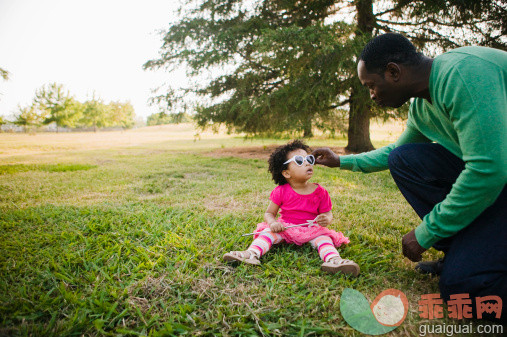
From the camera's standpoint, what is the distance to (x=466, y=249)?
144 centimetres

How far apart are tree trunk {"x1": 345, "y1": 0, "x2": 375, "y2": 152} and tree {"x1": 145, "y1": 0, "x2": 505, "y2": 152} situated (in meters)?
0.03

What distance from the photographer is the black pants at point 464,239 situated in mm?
1337

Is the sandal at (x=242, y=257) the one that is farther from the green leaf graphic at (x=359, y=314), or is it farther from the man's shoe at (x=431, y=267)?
the man's shoe at (x=431, y=267)

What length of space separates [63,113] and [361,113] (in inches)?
1492

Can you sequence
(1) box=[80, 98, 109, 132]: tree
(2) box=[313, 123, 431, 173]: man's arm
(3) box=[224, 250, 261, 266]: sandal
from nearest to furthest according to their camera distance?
(3) box=[224, 250, 261, 266]: sandal → (2) box=[313, 123, 431, 173]: man's arm → (1) box=[80, 98, 109, 132]: tree

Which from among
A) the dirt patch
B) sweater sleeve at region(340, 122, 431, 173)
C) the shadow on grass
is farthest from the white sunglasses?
the dirt patch

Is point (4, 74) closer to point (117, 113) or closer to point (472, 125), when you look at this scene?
point (472, 125)

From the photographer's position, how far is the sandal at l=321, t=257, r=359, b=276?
1.83 m

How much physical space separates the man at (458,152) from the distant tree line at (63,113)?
3376 cm

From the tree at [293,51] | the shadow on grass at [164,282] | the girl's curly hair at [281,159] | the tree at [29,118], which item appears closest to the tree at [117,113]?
the tree at [29,118]

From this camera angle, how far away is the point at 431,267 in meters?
1.90

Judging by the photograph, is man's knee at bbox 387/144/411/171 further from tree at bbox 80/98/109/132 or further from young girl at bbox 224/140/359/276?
tree at bbox 80/98/109/132

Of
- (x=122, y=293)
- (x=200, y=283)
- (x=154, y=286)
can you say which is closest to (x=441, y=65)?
(x=200, y=283)

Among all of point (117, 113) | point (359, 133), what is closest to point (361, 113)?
point (359, 133)
